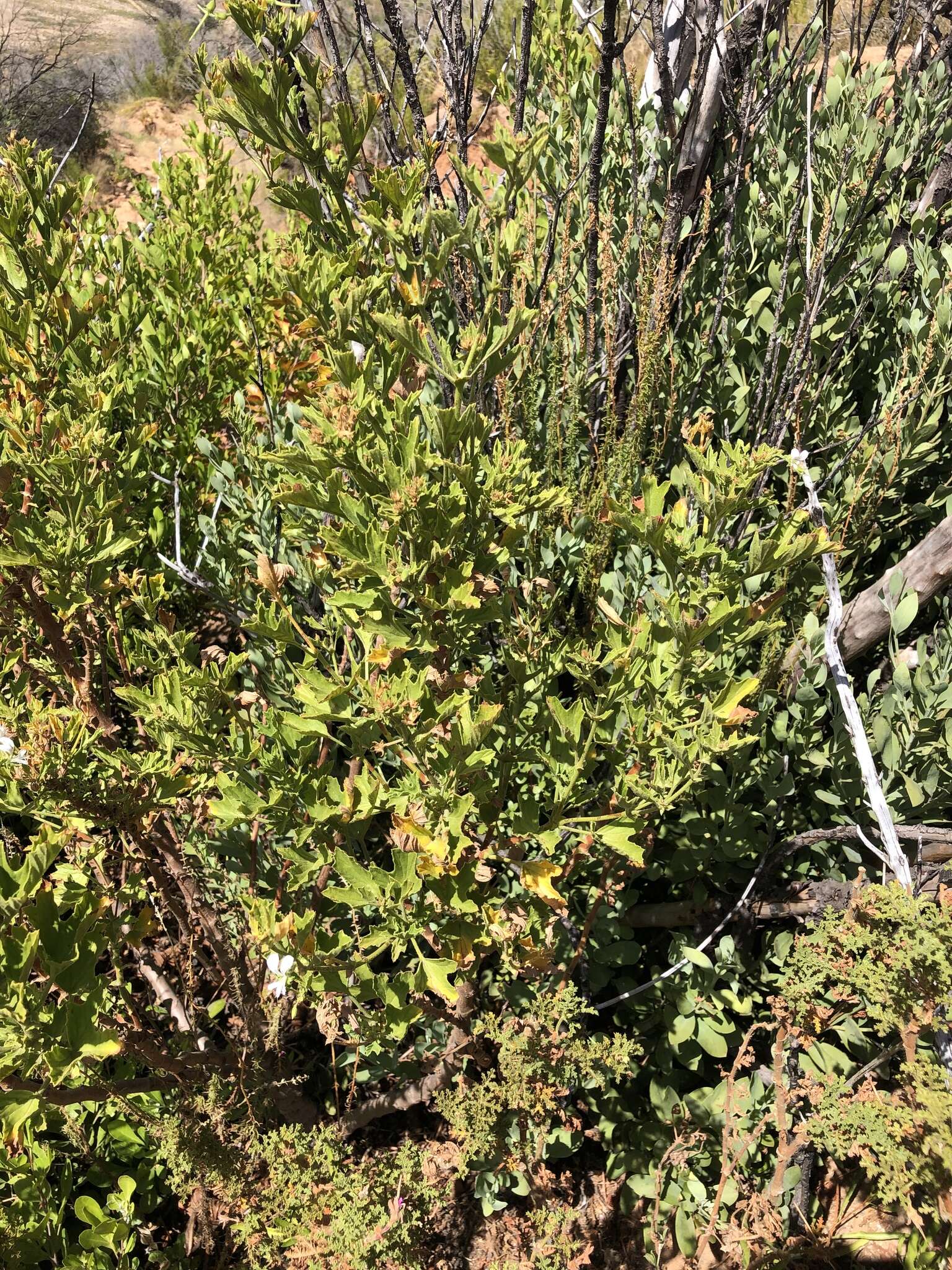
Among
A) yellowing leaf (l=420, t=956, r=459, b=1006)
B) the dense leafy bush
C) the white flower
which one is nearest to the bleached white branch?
the dense leafy bush

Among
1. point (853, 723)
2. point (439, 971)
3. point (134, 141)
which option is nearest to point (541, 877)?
point (439, 971)

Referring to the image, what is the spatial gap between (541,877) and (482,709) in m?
0.35

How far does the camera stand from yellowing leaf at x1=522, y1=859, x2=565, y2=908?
1.36 m

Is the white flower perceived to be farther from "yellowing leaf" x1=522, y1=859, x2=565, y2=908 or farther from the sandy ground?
the sandy ground

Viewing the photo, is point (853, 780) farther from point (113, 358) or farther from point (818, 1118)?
point (113, 358)

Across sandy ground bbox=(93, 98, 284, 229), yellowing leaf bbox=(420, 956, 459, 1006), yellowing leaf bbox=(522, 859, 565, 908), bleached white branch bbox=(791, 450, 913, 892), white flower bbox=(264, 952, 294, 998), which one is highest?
sandy ground bbox=(93, 98, 284, 229)

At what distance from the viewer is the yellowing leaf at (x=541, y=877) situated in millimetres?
1360

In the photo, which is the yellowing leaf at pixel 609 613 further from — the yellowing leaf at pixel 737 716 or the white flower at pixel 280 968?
the white flower at pixel 280 968

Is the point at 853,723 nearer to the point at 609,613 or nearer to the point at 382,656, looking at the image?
the point at 609,613

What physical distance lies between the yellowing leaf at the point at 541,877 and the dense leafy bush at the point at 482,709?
0.04 metres

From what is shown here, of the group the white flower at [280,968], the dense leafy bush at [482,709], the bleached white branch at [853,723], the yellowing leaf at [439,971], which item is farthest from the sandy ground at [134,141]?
the yellowing leaf at [439,971]

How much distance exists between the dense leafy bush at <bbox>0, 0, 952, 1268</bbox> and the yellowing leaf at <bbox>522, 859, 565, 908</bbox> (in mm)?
38

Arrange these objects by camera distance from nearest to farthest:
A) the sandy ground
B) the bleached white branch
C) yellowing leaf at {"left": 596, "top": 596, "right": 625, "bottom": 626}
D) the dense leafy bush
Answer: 1. the dense leafy bush
2. the bleached white branch
3. yellowing leaf at {"left": 596, "top": 596, "right": 625, "bottom": 626}
4. the sandy ground

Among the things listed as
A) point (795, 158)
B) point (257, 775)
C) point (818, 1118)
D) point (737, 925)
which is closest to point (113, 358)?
point (257, 775)
